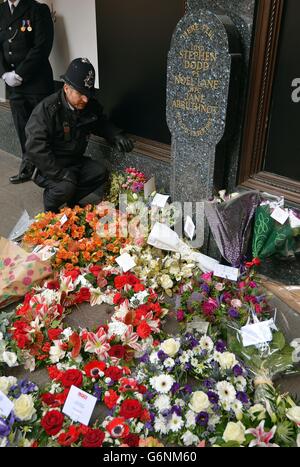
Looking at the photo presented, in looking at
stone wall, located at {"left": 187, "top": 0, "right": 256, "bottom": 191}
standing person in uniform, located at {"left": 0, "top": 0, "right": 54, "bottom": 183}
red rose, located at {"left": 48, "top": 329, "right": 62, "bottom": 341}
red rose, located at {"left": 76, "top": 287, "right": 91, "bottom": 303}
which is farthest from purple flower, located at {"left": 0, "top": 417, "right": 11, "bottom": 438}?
standing person in uniform, located at {"left": 0, "top": 0, "right": 54, "bottom": 183}

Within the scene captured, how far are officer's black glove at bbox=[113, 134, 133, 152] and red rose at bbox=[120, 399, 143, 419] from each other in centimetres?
239

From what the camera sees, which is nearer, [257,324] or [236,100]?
[257,324]

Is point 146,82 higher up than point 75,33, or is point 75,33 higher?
point 75,33

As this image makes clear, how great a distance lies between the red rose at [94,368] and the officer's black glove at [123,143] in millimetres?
2168

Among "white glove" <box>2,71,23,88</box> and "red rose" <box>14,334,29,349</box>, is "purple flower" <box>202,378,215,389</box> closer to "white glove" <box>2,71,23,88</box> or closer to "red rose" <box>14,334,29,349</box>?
"red rose" <box>14,334,29,349</box>

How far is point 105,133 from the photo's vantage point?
12.0ft

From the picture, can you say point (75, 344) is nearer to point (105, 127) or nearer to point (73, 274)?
point (73, 274)

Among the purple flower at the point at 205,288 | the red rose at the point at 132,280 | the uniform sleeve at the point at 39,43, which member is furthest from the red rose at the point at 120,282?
the uniform sleeve at the point at 39,43

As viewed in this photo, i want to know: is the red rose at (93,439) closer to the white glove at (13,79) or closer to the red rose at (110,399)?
the red rose at (110,399)

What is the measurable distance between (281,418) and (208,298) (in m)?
0.70

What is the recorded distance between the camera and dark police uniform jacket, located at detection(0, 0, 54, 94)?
151 inches
